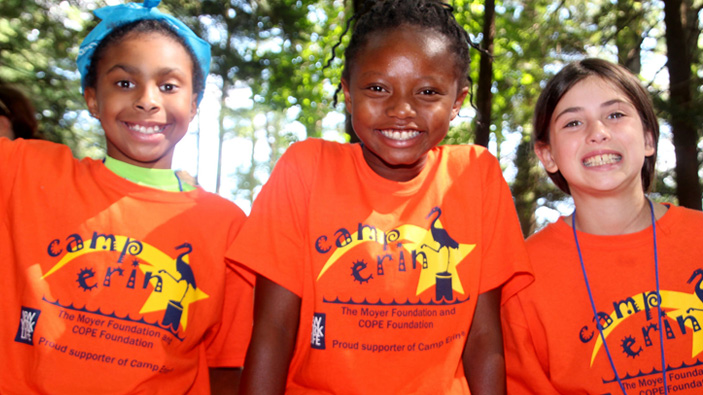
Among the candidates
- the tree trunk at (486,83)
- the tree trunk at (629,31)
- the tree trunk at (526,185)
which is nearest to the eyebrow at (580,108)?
the tree trunk at (486,83)

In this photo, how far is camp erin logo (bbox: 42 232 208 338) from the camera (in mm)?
2242

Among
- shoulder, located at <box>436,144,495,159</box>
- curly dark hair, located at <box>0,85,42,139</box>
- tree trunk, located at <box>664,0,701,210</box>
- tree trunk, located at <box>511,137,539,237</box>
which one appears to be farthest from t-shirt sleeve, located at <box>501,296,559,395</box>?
tree trunk, located at <box>511,137,539,237</box>

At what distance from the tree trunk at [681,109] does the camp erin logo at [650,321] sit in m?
6.60

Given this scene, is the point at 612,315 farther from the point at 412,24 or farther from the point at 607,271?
the point at 412,24

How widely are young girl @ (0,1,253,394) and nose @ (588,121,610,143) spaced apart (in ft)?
5.55

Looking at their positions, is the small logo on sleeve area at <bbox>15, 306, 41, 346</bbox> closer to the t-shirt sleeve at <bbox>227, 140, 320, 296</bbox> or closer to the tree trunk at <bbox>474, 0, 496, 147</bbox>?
the t-shirt sleeve at <bbox>227, 140, 320, 296</bbox>

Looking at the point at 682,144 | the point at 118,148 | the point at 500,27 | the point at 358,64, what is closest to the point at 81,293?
the point at 118,148

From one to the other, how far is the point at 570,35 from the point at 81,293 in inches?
465

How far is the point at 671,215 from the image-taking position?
272 centimetres

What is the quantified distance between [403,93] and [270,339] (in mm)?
1112

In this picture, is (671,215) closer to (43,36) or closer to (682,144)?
(682,144)

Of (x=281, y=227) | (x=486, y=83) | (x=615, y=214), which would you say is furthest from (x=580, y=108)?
(x=486, y=83)

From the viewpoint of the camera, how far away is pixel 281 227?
2.31m

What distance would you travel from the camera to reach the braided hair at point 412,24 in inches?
98.6
